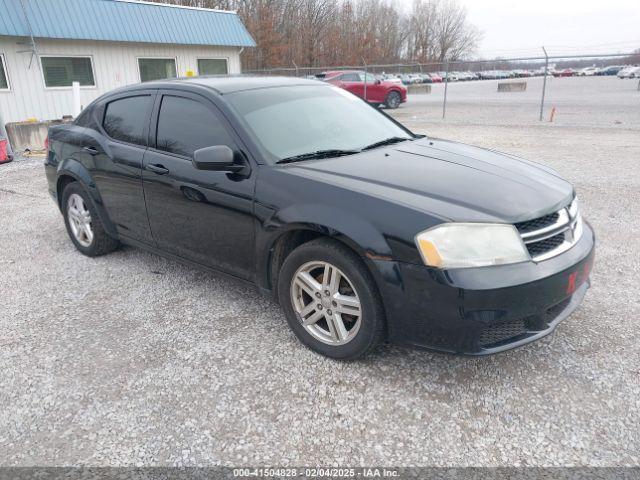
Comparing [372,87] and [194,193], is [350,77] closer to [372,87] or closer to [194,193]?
[372,87]

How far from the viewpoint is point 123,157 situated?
390 centimetres

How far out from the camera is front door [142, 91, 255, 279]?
10.3ft

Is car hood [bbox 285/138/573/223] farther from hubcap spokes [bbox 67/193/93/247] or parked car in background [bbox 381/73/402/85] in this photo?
parked car in background [bbox 381/73/402/85]

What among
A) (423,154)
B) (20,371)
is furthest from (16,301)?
(423,154)

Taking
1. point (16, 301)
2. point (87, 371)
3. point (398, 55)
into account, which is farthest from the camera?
point (398, 55)

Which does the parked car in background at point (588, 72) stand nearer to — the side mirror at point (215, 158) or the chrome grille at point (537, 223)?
the chrome grille at point (537, 223)

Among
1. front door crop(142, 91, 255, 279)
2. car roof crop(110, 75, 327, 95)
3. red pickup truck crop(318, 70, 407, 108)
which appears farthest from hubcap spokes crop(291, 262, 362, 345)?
→ red pickup truck crop(318, 70, 407, 108)

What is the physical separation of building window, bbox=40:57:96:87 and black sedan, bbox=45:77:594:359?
38.0 ft

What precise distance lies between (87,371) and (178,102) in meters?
1.98

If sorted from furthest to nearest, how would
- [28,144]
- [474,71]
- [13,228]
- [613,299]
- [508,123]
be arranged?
[474,71]
[508,123]
[28,144]
[13,228]
[613,299]

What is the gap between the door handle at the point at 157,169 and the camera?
3.53 meters

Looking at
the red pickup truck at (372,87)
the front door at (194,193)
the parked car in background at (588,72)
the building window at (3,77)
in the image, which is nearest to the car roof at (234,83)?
the front door at (194,193)

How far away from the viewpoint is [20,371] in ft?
9.53

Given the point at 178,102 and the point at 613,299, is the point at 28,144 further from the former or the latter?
the point at 613,299
